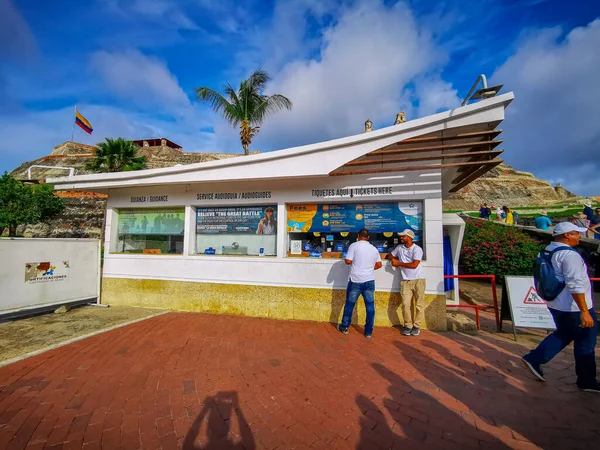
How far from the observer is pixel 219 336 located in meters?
4.72

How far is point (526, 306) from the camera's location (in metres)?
4.80

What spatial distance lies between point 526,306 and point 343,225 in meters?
3.42

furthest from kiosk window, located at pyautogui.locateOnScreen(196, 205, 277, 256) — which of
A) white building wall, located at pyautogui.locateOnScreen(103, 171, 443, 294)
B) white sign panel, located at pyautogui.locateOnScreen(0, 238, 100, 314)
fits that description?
white sign panel, located at pyautogui.locateOnScreen(0, 238, 100, 314)

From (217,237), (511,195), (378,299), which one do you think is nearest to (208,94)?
Result: (217,237)

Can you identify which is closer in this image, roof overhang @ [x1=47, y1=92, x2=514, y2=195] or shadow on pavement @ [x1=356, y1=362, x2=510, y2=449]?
shadow on pavement @ [x1=356, y1=362, x2=510, y2=449]

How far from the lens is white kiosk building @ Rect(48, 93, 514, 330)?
5.04 meters

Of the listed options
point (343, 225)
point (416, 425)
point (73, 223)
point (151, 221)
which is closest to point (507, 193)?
point (343, 225)

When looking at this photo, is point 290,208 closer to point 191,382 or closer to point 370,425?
point 191,382

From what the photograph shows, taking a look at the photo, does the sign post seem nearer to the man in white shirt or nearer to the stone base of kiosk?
the stone base of kiosk

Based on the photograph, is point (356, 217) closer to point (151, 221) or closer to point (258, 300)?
point (258, 300)

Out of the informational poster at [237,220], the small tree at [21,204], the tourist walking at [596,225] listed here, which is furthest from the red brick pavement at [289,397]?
the small tree at [21,204]

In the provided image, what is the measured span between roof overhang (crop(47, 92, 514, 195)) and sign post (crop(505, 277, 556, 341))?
2125 mm

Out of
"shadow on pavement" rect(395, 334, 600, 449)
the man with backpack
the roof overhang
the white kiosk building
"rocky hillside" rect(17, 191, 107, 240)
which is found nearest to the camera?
"shadow on pavement" rect(395, 334, 600, 449)

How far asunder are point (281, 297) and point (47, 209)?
1771 cm
